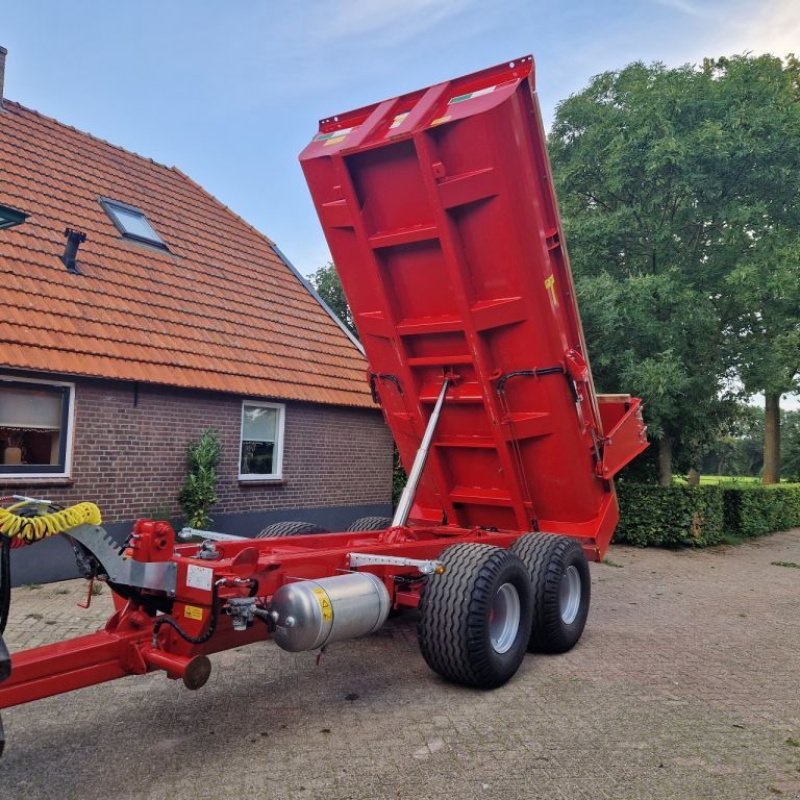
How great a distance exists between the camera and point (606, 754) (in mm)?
3670

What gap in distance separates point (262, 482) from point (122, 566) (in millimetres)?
6480

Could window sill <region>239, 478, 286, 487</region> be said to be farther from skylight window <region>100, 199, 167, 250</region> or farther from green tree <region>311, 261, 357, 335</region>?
green tree <region>311, 261, 357, 335</region>

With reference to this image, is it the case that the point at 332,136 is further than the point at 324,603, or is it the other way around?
the point at 332,136

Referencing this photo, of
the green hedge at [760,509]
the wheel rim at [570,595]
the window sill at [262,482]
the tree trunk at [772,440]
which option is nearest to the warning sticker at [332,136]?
the wheel rim at [570,595]

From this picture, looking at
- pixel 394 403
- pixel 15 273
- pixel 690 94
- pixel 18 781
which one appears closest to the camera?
pixel 18 781

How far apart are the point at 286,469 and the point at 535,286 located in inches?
246

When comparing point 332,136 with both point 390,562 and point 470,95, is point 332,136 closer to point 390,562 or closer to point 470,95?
point 470,95

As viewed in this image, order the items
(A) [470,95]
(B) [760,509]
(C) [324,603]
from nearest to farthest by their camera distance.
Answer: (C) [324,603], (A) [470,95], (B) [760,509]

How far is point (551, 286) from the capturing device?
5.24 m

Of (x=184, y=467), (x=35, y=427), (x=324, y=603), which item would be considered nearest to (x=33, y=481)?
(x=35, y=427)

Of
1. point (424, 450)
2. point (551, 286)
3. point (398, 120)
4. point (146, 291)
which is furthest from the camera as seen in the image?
point (146, 291)

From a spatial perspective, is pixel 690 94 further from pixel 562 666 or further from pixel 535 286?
pixel 562 666

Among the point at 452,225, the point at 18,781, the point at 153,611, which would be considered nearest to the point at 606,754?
the point at 153,611

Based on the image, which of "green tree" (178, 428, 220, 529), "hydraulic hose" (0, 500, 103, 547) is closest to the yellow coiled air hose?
"hydraulic hose" (0, 500, 103, 547)
